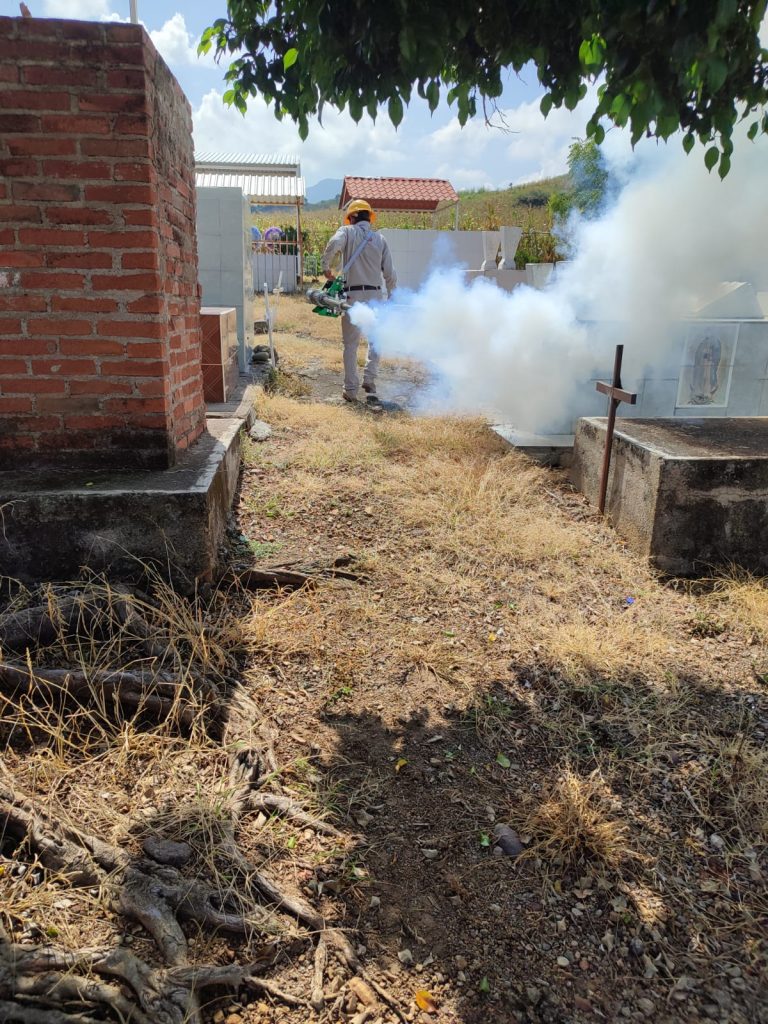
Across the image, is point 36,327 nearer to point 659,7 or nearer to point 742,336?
point 659,7

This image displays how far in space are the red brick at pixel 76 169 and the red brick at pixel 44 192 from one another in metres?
0.05

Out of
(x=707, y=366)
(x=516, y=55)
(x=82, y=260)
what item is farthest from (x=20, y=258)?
(x=707, y=366)

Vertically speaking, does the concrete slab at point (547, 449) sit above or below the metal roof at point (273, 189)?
below

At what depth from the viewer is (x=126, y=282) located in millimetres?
3078

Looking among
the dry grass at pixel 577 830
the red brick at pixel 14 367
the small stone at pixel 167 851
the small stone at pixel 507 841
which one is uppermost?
the red brick at pixel 14 367

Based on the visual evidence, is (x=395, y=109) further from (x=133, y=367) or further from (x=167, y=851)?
(x=167, y=851)

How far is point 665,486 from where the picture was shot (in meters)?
4.01

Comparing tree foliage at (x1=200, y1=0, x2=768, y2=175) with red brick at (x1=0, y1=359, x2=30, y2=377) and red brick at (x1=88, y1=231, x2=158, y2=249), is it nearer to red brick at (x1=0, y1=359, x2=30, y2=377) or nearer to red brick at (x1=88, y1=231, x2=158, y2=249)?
red brick at (x1=88, y1=231, x2=158, y2=249)

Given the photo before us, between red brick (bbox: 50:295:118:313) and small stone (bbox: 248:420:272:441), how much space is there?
2930 mm

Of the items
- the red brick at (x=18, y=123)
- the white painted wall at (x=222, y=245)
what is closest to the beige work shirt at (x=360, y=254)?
the white painted wall at (x=222, y=245)

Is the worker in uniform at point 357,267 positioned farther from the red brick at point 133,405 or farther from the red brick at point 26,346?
the red brick at point 26,346

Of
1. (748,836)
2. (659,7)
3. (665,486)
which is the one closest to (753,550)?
(665,486)

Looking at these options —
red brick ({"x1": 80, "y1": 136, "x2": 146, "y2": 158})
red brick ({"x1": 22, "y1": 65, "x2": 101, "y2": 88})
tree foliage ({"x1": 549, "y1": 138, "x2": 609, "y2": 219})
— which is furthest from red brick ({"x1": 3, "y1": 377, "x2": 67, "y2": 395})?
tree foliage ({"x1": 549, "y1": 138, "x2": 609, "y2": 219})

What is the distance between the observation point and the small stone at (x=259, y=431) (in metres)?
6.07
